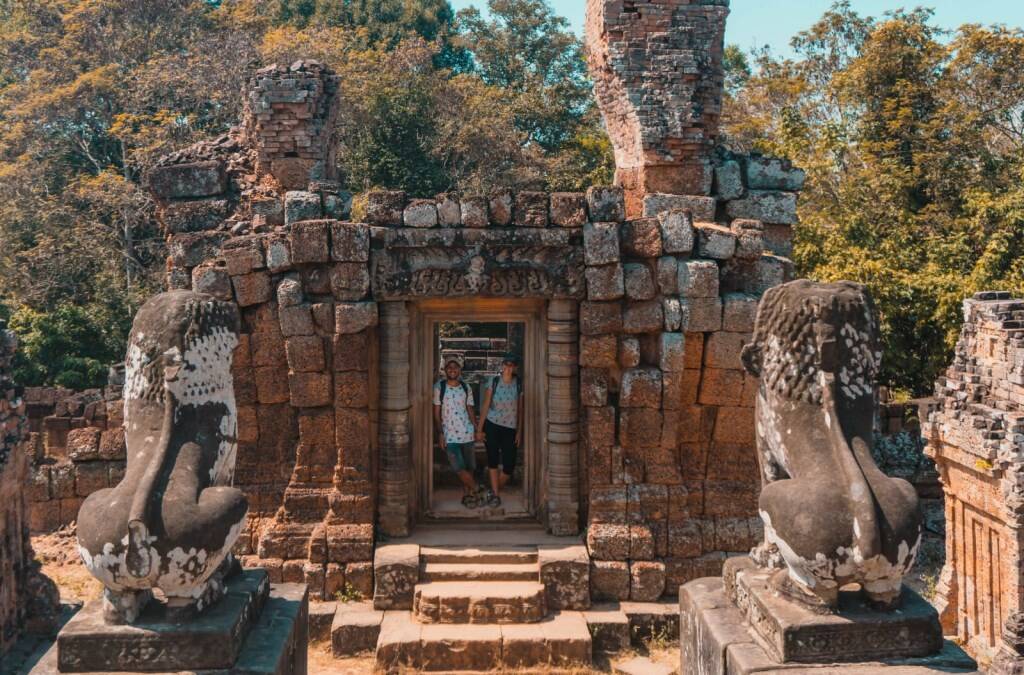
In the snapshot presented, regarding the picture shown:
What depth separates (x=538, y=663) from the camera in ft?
26.5

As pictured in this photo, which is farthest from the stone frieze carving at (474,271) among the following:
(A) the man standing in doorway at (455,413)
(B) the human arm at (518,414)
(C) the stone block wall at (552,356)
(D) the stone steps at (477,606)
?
(D) the stone steps at (477,606)

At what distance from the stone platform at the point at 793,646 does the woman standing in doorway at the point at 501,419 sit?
16.2ft

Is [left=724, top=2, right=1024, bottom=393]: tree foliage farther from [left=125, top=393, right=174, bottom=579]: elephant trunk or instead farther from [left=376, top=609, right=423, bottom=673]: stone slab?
[left=125, top=393, right=174, bottom=579]: elephant trunk

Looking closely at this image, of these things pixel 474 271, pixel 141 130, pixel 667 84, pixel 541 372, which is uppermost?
pixel 141 130

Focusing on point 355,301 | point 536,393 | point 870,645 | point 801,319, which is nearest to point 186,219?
point 355,301

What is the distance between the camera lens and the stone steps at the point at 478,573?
28.5ft

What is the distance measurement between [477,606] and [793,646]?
14.4ft

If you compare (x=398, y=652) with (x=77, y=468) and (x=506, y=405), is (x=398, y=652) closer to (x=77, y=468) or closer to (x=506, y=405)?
(x=506, y=405)

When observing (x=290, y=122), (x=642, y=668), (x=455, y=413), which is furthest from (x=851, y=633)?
(x=290, y=122)

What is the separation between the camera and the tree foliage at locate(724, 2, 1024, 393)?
1514 cm

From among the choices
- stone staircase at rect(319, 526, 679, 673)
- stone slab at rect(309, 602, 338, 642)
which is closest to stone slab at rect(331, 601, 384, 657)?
stone staircase at rect(319, 526, 679, 673)

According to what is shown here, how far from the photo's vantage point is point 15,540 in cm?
583

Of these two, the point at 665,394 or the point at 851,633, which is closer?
the point at 851,633

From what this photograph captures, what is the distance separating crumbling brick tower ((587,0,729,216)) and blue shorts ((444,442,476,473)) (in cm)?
298
